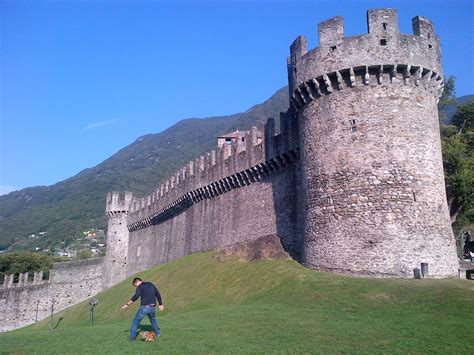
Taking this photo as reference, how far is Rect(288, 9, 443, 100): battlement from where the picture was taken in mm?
20547

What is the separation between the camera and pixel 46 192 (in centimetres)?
18650

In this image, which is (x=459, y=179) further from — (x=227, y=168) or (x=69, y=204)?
(x=69, y=204)

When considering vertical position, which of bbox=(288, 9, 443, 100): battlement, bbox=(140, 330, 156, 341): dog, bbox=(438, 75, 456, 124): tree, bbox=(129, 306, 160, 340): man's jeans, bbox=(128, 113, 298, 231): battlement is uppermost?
bbox=(438, 75, 456, 124): tree

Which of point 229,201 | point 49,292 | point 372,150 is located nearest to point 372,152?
point 372,150

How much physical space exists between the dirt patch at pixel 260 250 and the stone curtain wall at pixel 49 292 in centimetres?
2877

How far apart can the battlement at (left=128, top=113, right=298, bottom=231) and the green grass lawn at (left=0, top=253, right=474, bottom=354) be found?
757 centimetres

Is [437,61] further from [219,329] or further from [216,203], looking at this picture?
[216,203]

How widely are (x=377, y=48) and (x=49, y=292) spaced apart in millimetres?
45807

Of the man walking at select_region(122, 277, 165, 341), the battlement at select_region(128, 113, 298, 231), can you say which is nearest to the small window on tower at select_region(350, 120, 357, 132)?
the battlement at select_region(128, 113, 298, 231)

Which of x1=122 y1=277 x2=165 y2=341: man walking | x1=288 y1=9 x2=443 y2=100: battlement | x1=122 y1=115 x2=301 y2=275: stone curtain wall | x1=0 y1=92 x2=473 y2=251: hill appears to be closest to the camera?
x1=122 y1=277 x2=165 y2=341: man walking

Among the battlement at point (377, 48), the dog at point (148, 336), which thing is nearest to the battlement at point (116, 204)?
the battlement at point (377, 48)

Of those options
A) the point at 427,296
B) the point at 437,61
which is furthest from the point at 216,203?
the point at 427,296

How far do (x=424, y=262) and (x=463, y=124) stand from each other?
24606mm

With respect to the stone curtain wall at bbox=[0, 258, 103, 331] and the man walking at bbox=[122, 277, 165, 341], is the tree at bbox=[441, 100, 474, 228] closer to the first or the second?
the man walking at bbox=[122, 277, 165, 341]
